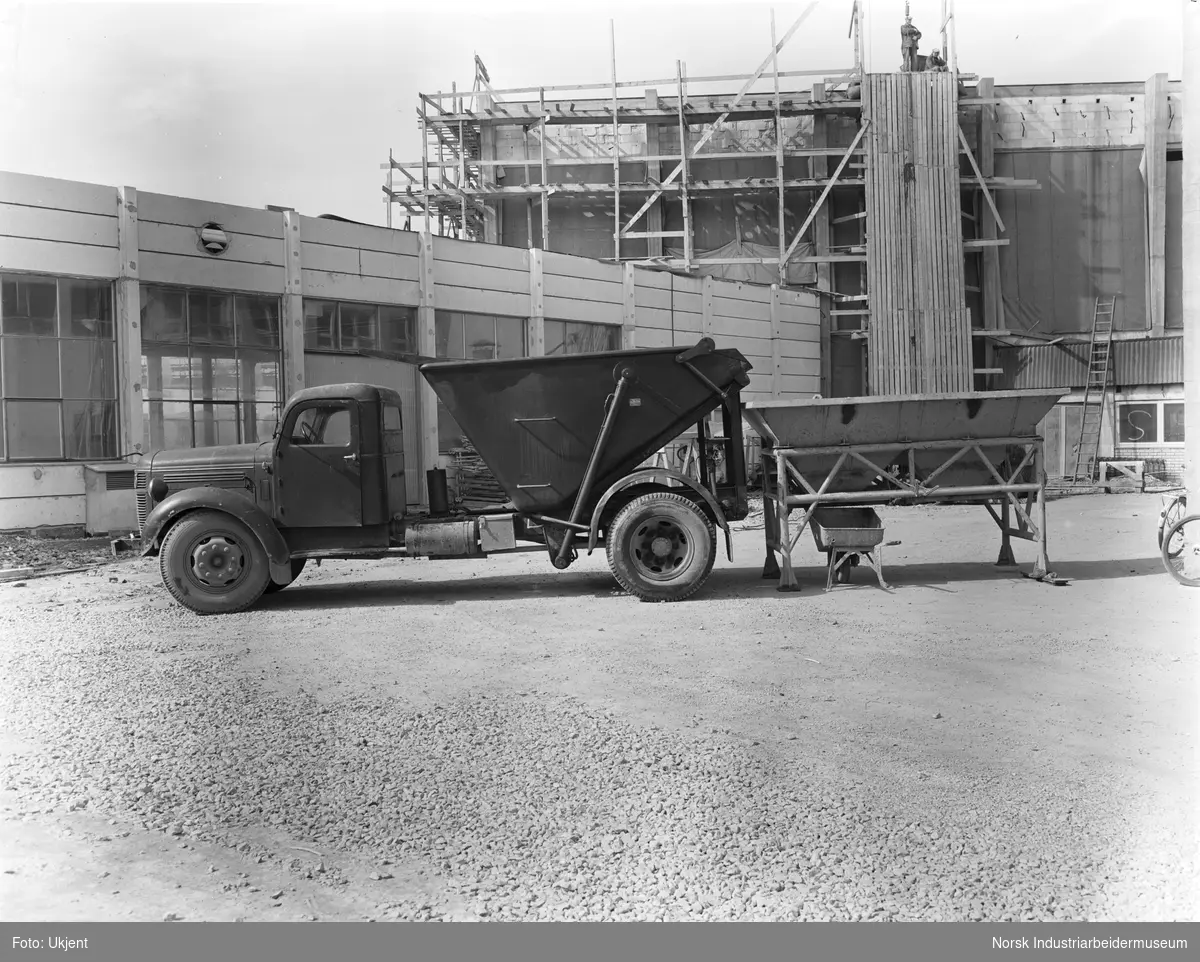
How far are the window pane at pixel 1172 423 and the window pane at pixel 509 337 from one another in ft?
63.3

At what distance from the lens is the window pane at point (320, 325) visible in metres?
19.0

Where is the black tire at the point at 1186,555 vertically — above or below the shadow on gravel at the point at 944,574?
→ above

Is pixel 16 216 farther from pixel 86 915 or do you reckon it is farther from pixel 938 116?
pixel 938 116

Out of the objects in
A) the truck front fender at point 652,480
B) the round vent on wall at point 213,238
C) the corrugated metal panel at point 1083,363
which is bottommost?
the truck front fender at point 652,480

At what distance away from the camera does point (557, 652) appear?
24.9 feet

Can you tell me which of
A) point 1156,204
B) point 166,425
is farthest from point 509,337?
point 1156,204

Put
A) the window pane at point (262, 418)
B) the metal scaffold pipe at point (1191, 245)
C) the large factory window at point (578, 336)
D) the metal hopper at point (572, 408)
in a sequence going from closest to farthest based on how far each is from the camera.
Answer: the metal scaffold pipe at point (1191, 245) < the metal hopper at point (572, 408) < the window pane at point (262, 418) < the large factory window at point (578, 336)

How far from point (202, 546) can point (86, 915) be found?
673 cm

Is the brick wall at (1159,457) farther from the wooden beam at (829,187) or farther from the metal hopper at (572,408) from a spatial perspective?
the metal hopper at (572,408)

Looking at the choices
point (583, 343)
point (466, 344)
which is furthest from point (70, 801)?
point (583, 343)

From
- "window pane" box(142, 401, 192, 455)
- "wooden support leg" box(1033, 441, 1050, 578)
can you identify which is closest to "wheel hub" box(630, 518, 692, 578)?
"wooden support leg" box(1033, 441, 1050, 578)

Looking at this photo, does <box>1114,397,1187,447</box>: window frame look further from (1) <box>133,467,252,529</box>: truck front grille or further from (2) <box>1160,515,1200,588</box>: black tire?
(1) <box>133,467,252,529</box>: truck front grille

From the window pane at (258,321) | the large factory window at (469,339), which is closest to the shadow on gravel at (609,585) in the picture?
the window pane at (258,321)

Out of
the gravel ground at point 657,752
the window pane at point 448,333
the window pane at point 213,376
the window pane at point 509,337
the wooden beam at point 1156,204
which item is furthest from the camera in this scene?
the wooden beam at point 1156,204
